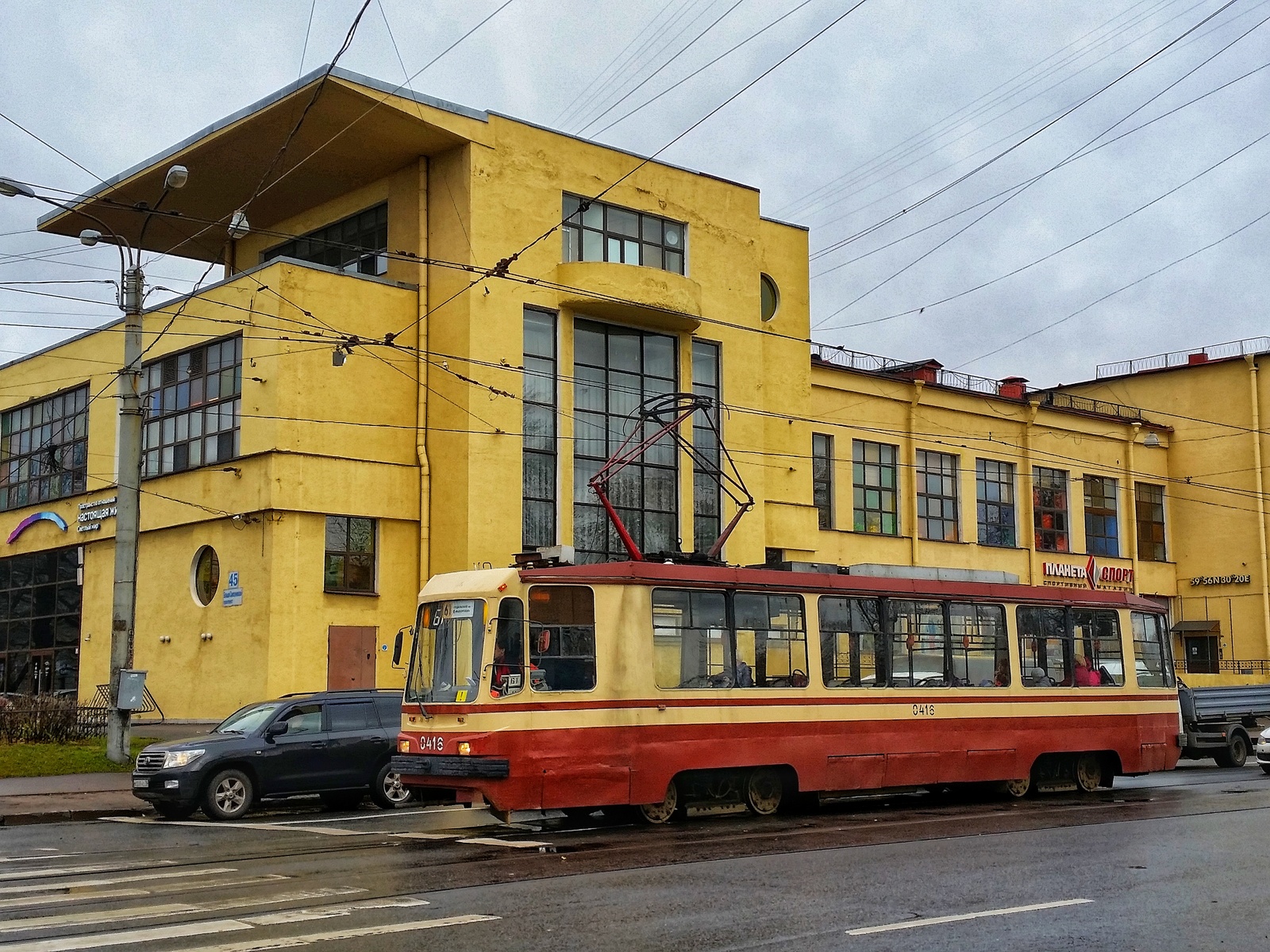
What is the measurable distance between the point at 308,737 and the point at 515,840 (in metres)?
5.41

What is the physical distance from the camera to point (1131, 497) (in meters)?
50.5

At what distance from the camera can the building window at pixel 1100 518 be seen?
48.9 metres

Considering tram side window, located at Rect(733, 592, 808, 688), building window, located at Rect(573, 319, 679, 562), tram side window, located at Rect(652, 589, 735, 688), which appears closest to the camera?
tram side window, located at Rect(652, 589, 735, 688)

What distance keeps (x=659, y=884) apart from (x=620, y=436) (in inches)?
887

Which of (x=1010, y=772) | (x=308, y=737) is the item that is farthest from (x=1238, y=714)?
(x=308, y=737)

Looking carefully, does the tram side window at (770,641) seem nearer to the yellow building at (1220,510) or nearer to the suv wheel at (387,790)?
the suv wheel at (387,790)

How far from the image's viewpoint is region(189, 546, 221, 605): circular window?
30.3m

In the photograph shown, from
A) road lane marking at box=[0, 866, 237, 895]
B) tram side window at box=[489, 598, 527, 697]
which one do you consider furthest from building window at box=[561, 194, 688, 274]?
road lane marking at box=[0, 866, 237, 895]

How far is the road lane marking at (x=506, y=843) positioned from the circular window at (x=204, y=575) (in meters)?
17.5

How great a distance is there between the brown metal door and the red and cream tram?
13.6m

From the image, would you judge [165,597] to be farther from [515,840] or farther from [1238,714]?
[1238,714]

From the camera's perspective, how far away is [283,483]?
28594 mm

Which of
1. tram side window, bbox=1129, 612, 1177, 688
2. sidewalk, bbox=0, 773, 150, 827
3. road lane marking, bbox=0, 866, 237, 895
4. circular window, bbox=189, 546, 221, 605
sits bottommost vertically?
sidewalk, bbox=0, 773, 150, 827

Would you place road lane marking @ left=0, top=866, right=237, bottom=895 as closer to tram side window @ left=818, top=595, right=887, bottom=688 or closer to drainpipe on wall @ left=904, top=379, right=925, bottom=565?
tram side window @ left=818, top=595, right=887, bottom=688
